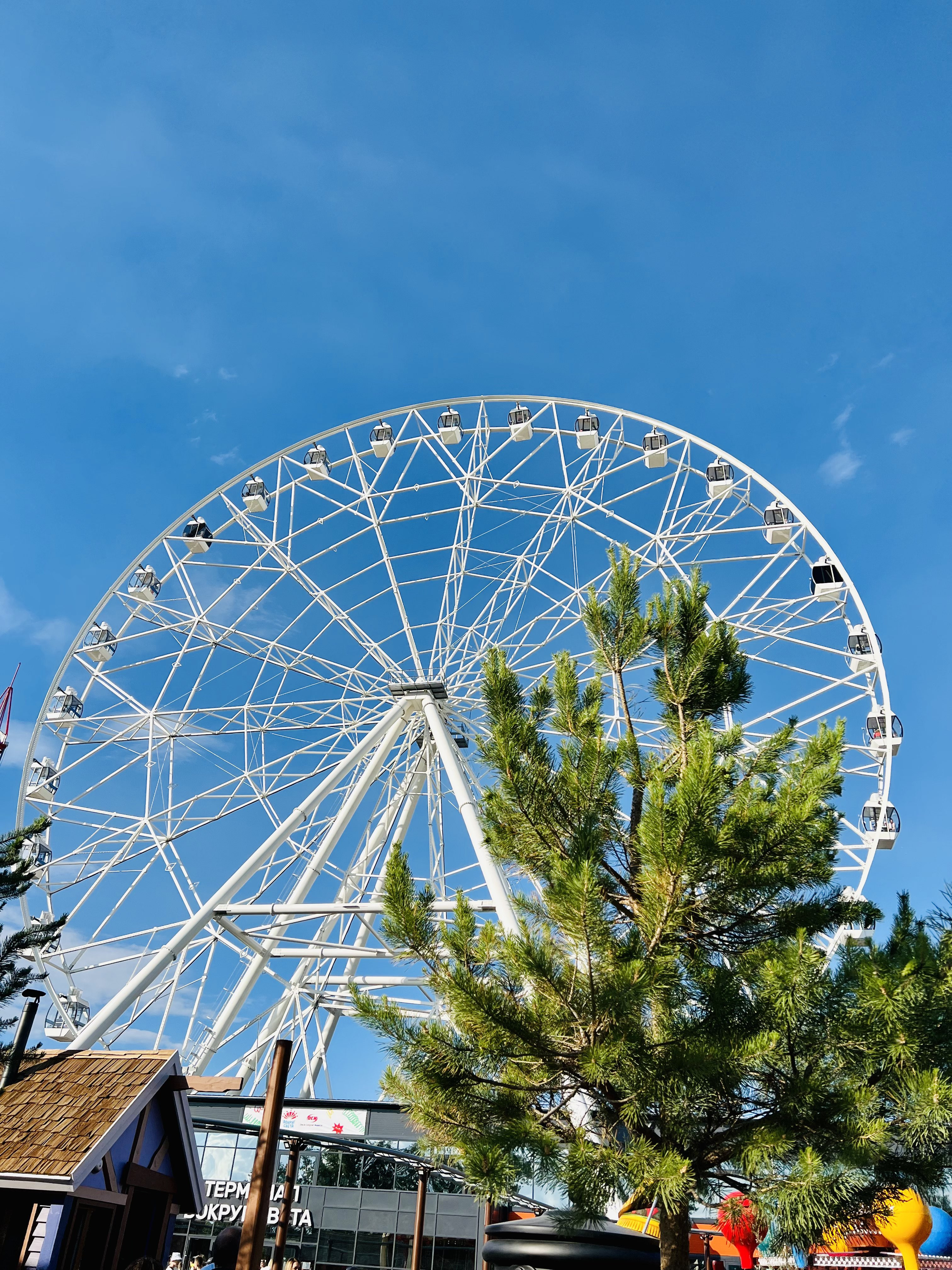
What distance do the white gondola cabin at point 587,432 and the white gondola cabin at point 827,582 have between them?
5663 mm

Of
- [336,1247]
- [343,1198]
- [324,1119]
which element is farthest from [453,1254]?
[324,1119]

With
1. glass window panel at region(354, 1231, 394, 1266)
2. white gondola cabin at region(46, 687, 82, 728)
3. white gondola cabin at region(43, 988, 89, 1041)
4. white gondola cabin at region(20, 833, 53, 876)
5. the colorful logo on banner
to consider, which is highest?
white gondola cabin at region(46, 687, 82, 728)

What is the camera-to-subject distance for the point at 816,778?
25.5 feet

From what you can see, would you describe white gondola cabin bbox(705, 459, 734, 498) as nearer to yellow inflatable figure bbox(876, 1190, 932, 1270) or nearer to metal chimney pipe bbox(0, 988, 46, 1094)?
yellow inflatable figure bbox(876, 1190, 932, 1270)

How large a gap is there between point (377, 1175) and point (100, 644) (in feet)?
51.5

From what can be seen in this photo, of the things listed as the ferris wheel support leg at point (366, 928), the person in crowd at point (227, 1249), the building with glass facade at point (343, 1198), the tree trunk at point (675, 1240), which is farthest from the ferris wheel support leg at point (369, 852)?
the tree trunk at point (675, 1240)

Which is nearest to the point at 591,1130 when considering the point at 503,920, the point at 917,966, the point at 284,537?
the point at 917,966

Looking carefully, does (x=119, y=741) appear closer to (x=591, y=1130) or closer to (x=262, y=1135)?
(x=262, y=1135)

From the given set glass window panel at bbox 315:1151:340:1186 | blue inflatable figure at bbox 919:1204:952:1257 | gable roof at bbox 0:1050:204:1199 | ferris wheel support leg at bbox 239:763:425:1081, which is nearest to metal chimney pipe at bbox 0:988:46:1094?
gable roof at bbox 0:1050:204:1199

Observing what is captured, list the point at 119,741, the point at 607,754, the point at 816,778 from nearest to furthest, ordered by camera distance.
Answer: the point at 816,778, the point at 607,754, the point at 119,741

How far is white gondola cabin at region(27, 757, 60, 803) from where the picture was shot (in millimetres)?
20531

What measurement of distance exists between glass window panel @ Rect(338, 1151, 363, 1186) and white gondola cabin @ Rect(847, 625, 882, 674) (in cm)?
1828

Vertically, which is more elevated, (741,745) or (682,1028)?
(741,745)

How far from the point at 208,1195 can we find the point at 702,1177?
887 inches
